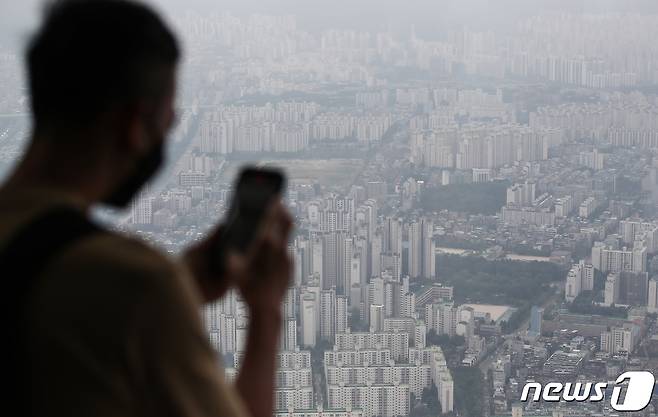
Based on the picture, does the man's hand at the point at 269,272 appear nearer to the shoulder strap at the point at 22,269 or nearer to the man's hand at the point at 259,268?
the man's hand at the point at 259,268

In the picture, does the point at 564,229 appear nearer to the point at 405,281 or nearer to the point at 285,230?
the point at 405,281

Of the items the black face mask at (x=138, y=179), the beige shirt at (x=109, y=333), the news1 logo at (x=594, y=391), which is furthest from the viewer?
the news1 logo at (x=594, y=391)

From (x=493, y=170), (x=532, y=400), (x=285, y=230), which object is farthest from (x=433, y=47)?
(x=285, y=230)

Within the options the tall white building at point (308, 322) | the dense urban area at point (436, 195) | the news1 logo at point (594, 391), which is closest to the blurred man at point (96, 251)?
the dense urban area at point (436, 195)

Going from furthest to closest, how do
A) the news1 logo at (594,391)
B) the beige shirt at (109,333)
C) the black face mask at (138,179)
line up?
the news1 logo at (594,391)
the black face mask at (138,179)
the beige shirt at (109,333)

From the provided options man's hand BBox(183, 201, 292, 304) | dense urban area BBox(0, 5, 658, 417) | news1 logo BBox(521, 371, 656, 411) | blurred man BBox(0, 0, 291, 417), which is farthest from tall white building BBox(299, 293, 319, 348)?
blurred man BBox(0, 0, 291, 417)

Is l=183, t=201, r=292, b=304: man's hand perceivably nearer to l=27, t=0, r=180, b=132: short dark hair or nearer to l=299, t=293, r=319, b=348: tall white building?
l=27, t=0, r=180, b=132: short dark hair

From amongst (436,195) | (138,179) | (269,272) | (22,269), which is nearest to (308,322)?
(436,195)
